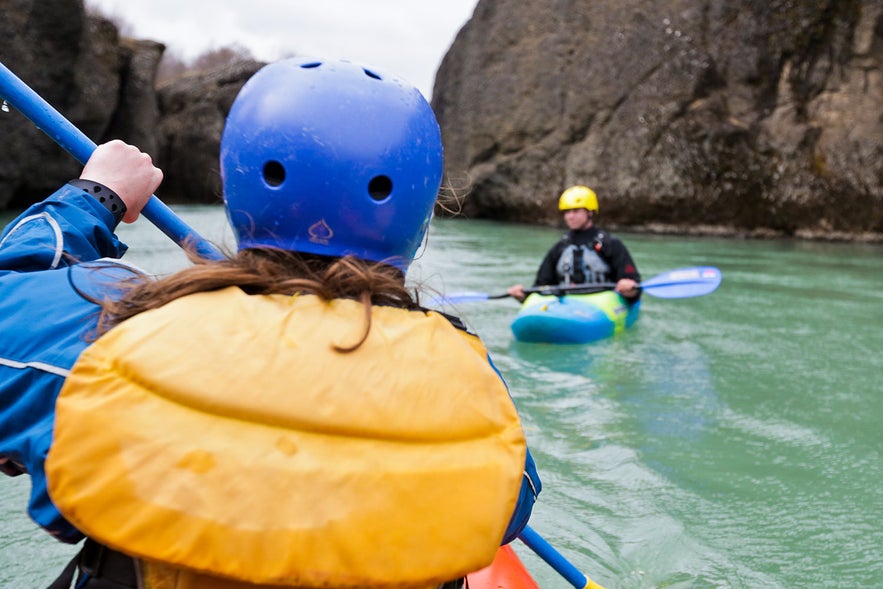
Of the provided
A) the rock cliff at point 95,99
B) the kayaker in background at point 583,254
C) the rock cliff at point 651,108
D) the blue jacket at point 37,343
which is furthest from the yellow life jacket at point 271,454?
the rock cliff at point 651,108

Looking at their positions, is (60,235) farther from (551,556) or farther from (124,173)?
(551,556)

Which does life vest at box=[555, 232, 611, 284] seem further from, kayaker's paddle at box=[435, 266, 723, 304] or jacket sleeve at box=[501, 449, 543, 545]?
jacket sleeve at box=[501, 449, 543, 545]

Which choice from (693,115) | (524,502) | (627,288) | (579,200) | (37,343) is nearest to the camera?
(37,343)

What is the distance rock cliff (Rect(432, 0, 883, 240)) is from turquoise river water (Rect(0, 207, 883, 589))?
7702mm

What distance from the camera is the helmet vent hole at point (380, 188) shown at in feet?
3.37

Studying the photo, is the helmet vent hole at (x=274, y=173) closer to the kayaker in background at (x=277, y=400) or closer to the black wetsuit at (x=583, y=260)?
the kayaker in background at (x=277, y=400)

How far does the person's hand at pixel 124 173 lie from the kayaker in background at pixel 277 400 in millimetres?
181

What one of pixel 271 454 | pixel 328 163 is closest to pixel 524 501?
pixel 271 454

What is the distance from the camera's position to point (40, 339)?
90cm

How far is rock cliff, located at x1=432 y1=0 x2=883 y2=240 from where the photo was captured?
13.5 meters

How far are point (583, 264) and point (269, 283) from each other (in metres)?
5.23

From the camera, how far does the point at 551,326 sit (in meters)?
5.04

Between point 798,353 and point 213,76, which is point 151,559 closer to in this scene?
point 798,353

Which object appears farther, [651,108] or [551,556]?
[651,108]
